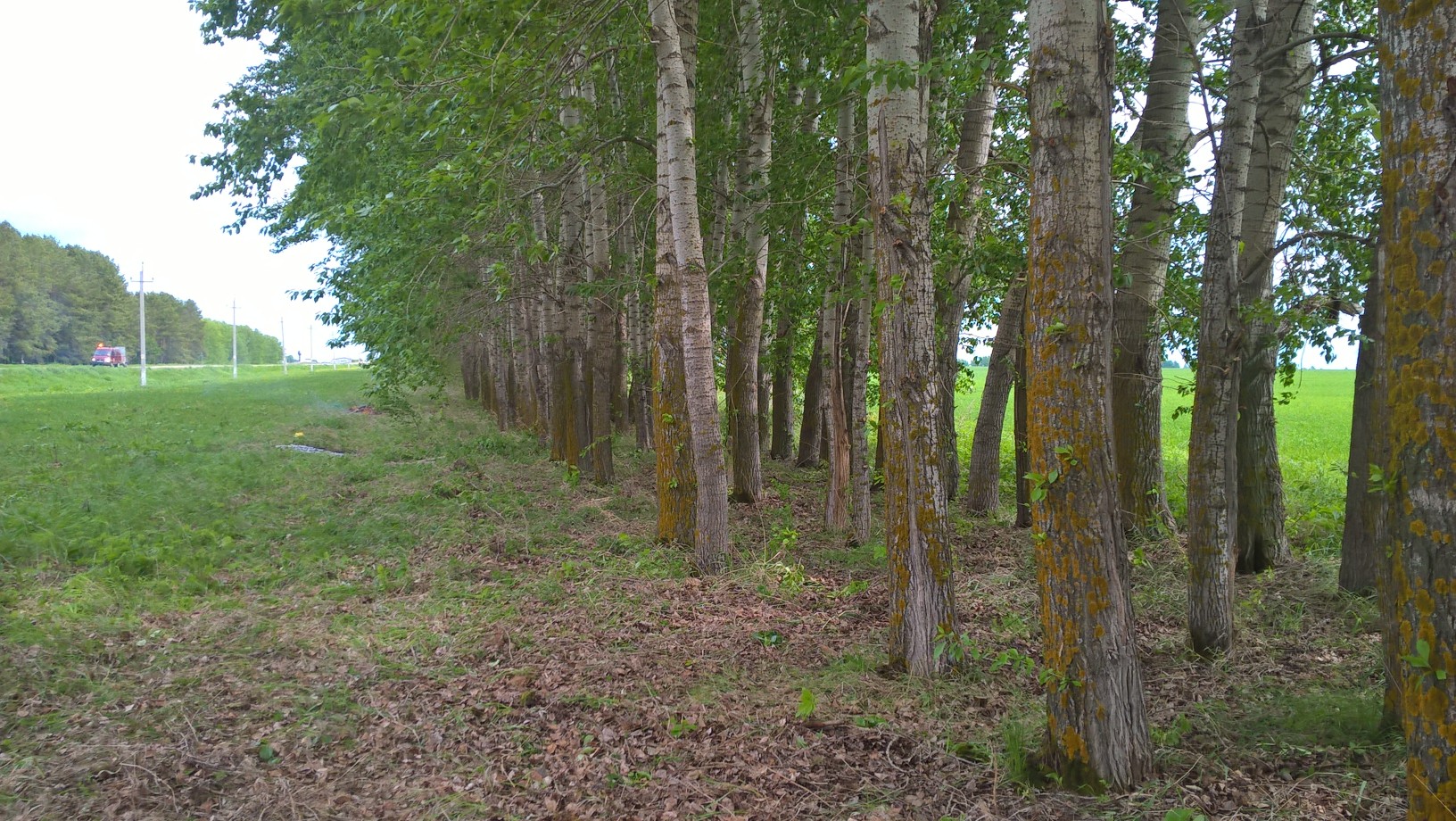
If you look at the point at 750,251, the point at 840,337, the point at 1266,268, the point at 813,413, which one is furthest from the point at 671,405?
the point at 813,413

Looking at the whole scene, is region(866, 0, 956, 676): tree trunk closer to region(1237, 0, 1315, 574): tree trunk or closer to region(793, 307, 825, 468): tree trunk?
region(1237, 0, 1315, 574): tree trunk

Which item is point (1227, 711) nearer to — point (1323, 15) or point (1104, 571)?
point (1104, 571)

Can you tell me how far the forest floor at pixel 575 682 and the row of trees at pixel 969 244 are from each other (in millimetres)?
458

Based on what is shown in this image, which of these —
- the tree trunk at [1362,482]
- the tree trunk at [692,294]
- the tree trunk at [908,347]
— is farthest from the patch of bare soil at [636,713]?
the tree trunk at [692,294]

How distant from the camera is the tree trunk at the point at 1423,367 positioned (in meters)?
2.35

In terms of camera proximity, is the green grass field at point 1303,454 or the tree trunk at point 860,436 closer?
the green grass field at point 1303,454

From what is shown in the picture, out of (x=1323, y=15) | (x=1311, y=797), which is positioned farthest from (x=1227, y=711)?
(x=1323, y=15)

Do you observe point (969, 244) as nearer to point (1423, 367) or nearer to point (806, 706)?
point (806, 706)

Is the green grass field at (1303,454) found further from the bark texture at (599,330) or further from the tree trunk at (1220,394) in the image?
the bark texture at (599,330)

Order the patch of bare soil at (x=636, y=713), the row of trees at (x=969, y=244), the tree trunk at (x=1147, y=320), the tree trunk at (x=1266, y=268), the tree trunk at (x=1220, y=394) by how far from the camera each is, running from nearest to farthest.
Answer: the row of trees at (x=969, y=244)
the patch of bare soil at (x=636, y=713)
the tree trunk at (x=1220, y=394)
the tree trunk at (x=1266, y=268)
the tree trunk at (x=1147, y=320)

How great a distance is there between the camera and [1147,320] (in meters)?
7.83

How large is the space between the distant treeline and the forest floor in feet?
177

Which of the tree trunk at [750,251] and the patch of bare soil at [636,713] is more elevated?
the tree trunk at [750,251]

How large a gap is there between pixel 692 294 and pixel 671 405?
1.36 metres
